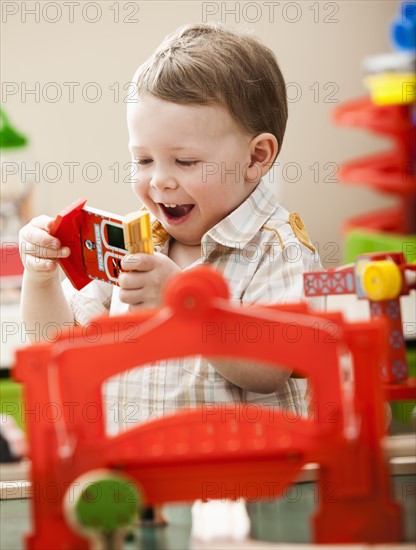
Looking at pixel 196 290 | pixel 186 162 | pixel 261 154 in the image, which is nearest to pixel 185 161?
pixel 186 162

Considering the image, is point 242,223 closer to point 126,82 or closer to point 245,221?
point 245,221

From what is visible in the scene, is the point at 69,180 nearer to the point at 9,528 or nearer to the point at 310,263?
the point at 310,263

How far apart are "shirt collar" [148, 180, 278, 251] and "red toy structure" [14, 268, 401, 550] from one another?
0.36 m

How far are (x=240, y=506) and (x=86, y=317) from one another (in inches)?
15.1

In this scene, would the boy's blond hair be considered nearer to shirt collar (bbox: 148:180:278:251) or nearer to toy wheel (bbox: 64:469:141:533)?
shirt collar (bbox: 148:180:278:251)

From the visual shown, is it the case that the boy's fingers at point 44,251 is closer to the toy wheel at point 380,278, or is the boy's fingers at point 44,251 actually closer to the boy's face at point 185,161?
the boy's face at point 185,161

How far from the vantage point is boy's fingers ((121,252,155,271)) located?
69 cm

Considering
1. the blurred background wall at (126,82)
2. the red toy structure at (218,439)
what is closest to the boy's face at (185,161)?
the red toy structure at (218,439)

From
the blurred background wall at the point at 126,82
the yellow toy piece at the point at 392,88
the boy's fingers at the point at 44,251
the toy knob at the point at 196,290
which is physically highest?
the blurred background wall at the point at 126,82

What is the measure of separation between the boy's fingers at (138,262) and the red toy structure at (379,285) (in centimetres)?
12

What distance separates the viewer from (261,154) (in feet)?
2.86

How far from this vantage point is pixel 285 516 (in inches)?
23.1

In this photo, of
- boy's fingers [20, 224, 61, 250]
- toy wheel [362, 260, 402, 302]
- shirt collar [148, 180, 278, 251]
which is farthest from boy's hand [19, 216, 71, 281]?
toy wheel [362, 260, 402, 302]

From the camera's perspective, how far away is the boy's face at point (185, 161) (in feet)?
2.56
